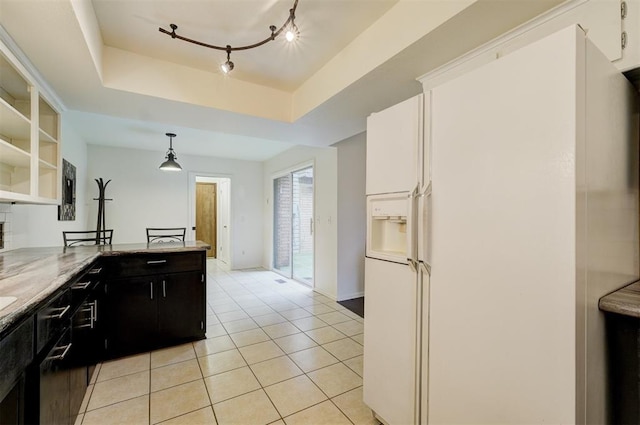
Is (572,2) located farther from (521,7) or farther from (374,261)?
(374,261)

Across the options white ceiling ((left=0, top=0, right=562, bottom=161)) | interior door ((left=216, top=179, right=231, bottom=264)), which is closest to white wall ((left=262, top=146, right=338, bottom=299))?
white ceiling ((left=0, top=0, right=562, bottom=161))

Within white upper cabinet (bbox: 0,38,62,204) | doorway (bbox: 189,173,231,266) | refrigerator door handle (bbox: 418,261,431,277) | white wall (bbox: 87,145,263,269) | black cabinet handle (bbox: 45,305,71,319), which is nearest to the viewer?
black cabinet handle (bbox: 45,305,71,319)

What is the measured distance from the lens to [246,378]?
7.01 ft

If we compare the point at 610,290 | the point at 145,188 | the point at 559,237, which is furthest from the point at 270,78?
the point at 145,188

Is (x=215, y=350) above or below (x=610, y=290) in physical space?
below

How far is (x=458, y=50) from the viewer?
1.68 meters

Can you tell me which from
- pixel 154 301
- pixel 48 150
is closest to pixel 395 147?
pixel 154 301

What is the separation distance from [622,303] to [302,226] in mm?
4355

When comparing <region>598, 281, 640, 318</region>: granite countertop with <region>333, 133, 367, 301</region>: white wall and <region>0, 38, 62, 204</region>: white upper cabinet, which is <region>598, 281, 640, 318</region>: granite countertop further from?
<region>333, 133, 367, 301</region>: white wall

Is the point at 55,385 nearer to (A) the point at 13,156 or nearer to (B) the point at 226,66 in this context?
(A) the point at 13,156

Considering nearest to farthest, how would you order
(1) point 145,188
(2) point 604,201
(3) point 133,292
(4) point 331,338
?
1. (2) point 604,201
2. (3) point 133,292
3. (4) point 331,338
4. (1) point 145,188

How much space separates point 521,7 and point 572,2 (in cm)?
21

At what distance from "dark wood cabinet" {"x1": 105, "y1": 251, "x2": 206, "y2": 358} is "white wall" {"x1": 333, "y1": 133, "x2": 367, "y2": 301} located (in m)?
2.01

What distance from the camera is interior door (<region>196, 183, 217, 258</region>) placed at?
786cm
